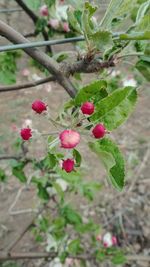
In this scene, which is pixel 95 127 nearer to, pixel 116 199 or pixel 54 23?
pixel 54 23

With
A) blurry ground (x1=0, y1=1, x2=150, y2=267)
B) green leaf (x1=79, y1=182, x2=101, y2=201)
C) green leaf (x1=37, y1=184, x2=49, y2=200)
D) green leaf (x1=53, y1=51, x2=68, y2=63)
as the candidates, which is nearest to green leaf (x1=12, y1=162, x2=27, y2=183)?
green leaf (x1=37, y1=184, x2=49, y2=200)

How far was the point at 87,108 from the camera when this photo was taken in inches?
29.7

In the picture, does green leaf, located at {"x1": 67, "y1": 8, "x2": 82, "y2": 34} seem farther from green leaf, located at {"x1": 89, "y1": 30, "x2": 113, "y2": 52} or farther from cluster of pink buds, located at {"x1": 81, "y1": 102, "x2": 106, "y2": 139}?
cluster of pink buds, located at {"x1": 81, "y1": 102, "x2": 106, "y2": 139}

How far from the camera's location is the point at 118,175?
0.77 m

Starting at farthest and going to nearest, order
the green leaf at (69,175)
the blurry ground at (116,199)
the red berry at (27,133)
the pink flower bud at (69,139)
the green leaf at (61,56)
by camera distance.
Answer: the blurry ground at (116,199) < the green leaf at (69,175) < the green leaf at (61,56) < the red berry at (27,133) < the pink flower bud at (69,139)

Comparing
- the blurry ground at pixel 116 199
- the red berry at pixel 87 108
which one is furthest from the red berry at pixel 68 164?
the blurry ground at pixel 116 199

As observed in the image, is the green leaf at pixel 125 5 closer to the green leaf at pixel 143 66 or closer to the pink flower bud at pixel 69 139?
the green leaf at pixel 143 66

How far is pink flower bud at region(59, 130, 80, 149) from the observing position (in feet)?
2.35

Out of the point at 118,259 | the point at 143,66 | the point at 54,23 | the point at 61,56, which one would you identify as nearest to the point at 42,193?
the point at 118,259

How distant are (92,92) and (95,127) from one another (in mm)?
68

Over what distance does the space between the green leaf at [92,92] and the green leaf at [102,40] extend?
0.08m

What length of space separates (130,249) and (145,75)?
2.02 m

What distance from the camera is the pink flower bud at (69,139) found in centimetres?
72

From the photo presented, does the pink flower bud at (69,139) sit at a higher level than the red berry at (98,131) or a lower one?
lower
